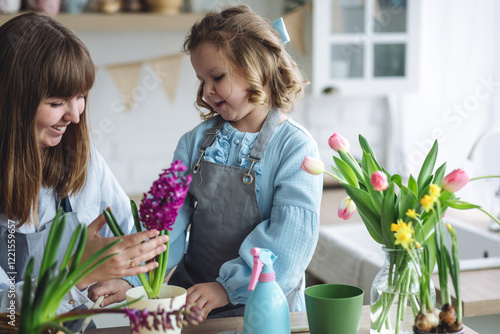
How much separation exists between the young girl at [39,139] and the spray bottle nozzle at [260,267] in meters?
0.31

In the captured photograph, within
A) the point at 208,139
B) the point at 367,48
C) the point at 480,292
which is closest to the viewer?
the point at 208,139

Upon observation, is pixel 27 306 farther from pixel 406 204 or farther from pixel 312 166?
pixel 406 204

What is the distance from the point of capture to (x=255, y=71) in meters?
1.37

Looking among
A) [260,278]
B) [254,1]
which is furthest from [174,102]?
[260,278]

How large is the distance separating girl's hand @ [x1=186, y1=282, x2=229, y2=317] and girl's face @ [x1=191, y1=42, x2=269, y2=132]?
0.40 meters

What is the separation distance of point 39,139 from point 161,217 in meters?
0.58

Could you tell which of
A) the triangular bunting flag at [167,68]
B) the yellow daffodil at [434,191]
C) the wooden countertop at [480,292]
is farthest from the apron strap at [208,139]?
the triangular bunting flag at [167,68]

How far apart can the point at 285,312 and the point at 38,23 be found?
0.84 m

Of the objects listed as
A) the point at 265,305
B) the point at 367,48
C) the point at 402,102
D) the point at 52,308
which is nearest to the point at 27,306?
the point at 52,308

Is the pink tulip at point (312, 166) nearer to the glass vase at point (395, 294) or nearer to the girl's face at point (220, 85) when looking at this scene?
the glass vase at point (395, 294)

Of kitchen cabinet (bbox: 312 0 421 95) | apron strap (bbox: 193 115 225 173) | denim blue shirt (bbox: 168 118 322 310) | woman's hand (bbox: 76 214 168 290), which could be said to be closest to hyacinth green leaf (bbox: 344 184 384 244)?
denim blue shirt (bbox: 168 118 322 310)

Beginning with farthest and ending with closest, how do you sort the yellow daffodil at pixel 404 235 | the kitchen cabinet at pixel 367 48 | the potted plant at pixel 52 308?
the kitchen cabinet at pixel 367 48 → the yellow daffodil at pixel 404 235 → the potted plant at pixel 52 308

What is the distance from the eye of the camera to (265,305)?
101cm

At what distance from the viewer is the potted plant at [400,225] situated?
96 centimetres
